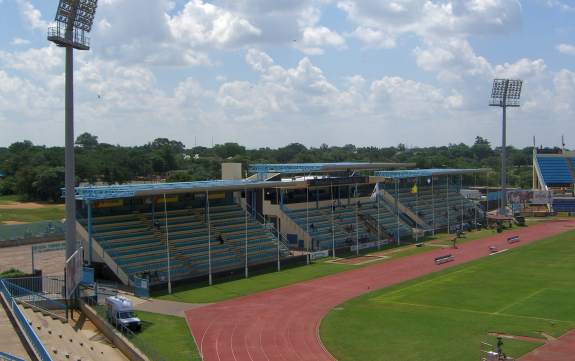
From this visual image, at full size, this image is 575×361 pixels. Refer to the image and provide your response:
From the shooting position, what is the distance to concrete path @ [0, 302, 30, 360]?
72.7ft

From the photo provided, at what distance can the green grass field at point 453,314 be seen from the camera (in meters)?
29.2

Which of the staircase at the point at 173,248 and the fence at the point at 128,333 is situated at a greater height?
the staircase at the point at 173,248

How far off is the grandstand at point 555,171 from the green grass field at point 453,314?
7014 centimetres

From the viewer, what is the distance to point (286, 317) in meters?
35.9

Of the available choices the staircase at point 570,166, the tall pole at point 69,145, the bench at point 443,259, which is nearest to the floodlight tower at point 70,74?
the tall pole at point 69,145

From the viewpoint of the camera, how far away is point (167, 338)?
30953 millimetres

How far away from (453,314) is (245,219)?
2520cm

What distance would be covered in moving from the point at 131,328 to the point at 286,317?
913cm

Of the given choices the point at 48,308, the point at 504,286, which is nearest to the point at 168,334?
the point at 48,308

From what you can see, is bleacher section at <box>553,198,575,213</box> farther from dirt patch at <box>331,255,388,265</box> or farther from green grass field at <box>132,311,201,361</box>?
green grass field at <box>132,311,201,361</box>

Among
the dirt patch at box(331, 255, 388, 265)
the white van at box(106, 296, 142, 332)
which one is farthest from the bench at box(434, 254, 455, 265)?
the white van at box(106, 296, 142, 332)

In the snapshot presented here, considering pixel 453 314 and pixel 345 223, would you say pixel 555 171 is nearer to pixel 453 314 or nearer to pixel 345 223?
pixel 345 223

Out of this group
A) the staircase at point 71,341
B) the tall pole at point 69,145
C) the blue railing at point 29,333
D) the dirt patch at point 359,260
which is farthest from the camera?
the dirt patch at point 359,260

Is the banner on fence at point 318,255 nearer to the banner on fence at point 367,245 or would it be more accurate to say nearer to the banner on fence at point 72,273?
the banner on fence at point 367,245
